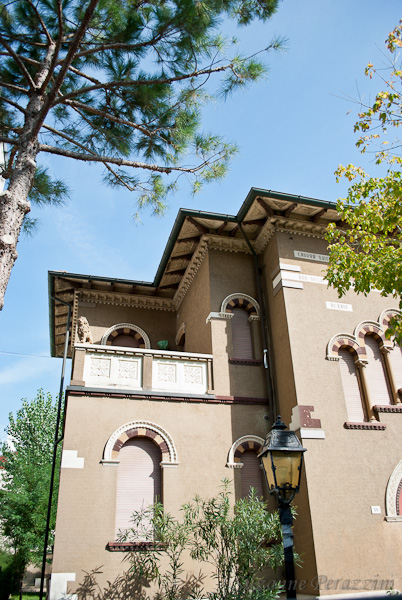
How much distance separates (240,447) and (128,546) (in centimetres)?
317

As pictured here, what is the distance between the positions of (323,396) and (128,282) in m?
7.33

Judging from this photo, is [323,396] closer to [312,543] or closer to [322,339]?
[322,339]

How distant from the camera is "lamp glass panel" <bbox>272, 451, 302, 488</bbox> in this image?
5.50 m

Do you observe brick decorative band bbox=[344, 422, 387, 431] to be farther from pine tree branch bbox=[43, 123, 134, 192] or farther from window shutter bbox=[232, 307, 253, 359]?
pine tree branch bbox=[43, 123, 134, 192]

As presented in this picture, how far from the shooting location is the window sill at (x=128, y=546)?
30.8ft

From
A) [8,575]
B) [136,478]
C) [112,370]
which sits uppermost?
[112,370]

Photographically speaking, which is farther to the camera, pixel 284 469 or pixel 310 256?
pixel 310 256

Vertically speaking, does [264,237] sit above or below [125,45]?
below

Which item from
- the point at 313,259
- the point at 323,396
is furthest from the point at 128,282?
the point at 323,396

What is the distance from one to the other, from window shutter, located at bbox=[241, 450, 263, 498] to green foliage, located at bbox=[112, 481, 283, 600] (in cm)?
120

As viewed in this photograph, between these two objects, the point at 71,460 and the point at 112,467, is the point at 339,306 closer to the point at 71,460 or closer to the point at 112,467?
the point at 112,467

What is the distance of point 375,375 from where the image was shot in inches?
464

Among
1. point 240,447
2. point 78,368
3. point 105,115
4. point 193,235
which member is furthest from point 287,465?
point 193,235

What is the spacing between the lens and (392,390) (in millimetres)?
11617
